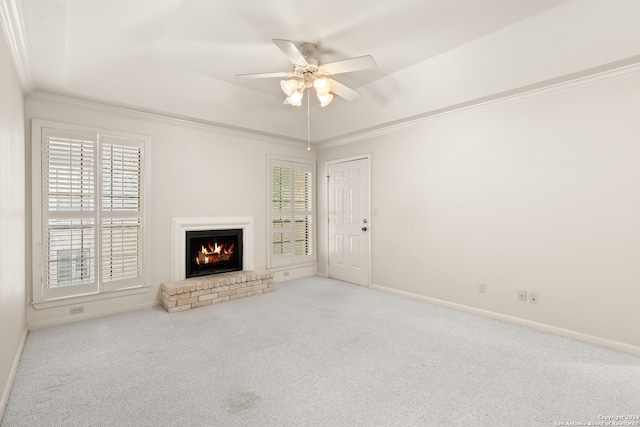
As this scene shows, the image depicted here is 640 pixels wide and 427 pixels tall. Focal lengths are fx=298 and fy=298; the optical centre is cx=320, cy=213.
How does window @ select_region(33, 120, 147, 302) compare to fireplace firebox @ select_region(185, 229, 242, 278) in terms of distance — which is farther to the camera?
fireplace firebox @ select_region(185, 229, 242, 278)

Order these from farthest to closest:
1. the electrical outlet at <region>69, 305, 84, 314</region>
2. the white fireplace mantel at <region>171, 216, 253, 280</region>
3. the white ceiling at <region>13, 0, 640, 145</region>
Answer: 1. the white fireplace mantel at <region>171, 216, 253, 280</region>
2. the electrical outlet at <region>69, 305, 84, 314</region>
3. the white ceiling at <region>13, 0, 640, 145</region>

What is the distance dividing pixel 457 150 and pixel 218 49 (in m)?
3.14

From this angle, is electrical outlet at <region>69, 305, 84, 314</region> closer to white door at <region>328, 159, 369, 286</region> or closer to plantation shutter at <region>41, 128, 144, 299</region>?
plantation shutter at <region>41, 128, 144, 299</region>

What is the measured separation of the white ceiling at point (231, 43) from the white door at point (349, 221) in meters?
1.18

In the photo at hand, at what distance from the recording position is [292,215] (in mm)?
5562

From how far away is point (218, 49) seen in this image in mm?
3240

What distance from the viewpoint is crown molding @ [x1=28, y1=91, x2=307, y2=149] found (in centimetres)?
336

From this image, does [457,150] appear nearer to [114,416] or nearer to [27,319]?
[114,416]

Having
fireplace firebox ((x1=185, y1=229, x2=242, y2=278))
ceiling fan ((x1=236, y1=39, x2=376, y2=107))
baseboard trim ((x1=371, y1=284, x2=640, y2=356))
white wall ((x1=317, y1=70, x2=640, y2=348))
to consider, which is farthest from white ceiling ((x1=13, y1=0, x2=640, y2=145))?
baseboard trim ((x1=371, y1=284, x2=640, y2=356))

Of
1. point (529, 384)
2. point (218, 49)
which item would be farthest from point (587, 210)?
point (218, 49)

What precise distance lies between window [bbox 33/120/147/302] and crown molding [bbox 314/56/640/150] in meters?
3.52

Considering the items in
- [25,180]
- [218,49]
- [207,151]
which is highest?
[218,49]

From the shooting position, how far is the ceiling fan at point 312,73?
268 centimetres

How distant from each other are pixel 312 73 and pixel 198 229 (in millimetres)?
2793
